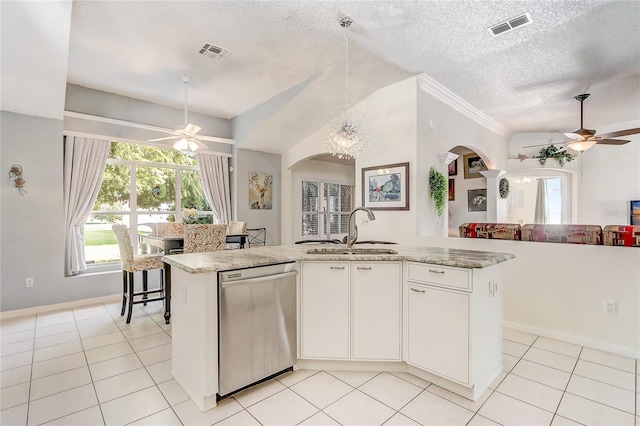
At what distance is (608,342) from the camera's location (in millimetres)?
2750

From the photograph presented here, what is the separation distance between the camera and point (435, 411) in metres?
1.92

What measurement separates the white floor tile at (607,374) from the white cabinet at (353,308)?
4.89 ft

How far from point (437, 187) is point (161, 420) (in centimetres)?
375

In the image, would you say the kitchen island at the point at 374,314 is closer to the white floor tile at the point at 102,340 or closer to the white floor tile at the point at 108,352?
the white floor tile at the point at 108,352

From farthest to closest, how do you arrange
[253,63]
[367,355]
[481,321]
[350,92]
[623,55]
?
1. [350,92]
2. [253,63]
3. [623,55]
4. [367,355]
5. [481,321]

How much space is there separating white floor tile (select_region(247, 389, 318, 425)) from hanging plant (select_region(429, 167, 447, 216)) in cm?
305

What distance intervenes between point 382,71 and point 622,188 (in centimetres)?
512

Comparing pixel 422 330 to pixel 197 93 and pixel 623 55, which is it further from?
pixel 197 93

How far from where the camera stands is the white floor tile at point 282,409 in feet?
6.01

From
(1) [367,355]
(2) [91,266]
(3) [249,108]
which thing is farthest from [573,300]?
(2) [91,266]

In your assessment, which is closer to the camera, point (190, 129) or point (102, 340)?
point (102, 340)

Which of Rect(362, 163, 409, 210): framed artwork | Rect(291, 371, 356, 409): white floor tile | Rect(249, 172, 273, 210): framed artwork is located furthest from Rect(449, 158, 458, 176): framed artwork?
Rect(291, 371, 356, 409): white floor tile

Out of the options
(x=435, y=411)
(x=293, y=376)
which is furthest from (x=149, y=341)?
(x=435, y=411)

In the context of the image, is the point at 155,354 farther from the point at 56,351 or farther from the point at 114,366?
the point at 56,351
